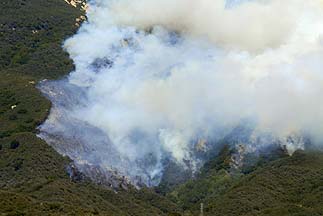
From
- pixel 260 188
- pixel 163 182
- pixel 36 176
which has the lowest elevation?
pixel 36 176

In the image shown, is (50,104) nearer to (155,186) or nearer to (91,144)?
(91,144)

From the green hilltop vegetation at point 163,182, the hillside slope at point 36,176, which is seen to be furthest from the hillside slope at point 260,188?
the hillside slope at point 36,176

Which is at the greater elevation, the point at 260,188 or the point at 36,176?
the point at 260,188

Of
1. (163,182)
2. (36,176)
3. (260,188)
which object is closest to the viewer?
(36,176)

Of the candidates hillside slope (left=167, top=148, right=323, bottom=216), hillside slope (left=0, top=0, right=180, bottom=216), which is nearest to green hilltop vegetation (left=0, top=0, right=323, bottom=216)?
hillside slope (left=167, top=148, right=323, bottom=216)

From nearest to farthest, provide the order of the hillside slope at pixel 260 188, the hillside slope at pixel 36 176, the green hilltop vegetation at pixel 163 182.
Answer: the hillside slope at pixel 36 176 < the green hilltop vegetation at pixel 163 182 < the hillside slope at pixel 260 188

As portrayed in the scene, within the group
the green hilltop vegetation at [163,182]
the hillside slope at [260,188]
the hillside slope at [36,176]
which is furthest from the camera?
the hillside slope at [260,188]

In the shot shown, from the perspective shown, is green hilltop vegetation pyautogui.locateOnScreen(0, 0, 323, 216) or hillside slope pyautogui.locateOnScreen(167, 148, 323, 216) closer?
green hilltop vegetation pyautogui.locateOnScreen(0, 0, 323, 216)

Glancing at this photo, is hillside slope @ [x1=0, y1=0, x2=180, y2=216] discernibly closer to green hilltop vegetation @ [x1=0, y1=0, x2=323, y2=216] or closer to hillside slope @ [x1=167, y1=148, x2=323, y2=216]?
green hilltop vegetation @ [x1=0, y1=0, x2=323, y2=216]

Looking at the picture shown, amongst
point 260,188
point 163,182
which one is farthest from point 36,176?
point 260,188

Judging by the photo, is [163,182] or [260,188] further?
[163,182]

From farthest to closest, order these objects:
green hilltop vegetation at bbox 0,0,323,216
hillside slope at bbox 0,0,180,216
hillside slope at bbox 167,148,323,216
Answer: hillside slope at bbox 167,148,323,216, green hilltop vegetation at bbox 0,0,323,216, hillside slope at bbox 0,0,180,216

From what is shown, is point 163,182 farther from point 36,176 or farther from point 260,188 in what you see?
point 36,176

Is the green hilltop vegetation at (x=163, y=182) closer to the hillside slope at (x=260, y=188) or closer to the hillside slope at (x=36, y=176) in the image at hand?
the hillside slope at (x=260, y=188)
